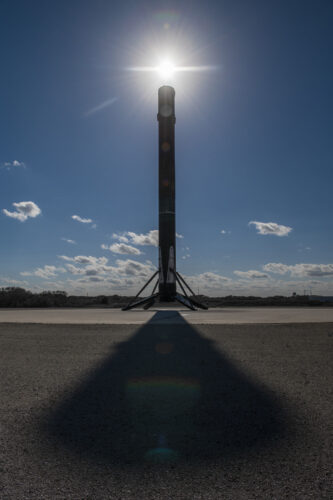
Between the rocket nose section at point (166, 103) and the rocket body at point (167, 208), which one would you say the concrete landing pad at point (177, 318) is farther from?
the rocket nose section at point (166, 103)

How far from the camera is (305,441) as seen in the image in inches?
162

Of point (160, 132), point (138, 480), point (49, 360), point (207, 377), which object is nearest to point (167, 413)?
point (138, 480)

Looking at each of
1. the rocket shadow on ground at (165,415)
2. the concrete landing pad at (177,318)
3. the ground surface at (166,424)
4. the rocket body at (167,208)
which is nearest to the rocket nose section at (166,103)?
the rocket body at (167,208)

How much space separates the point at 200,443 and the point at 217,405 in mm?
1443

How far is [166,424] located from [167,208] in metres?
24.9

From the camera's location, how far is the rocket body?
28.5 meters

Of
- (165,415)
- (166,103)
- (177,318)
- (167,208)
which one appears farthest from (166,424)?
(166,103)

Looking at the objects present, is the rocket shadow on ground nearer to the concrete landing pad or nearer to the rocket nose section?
the concrete landing pad

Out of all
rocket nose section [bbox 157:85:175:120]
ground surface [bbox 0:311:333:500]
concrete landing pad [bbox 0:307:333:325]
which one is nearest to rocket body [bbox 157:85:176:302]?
rocket nose section [bbox 157:85:175:120]

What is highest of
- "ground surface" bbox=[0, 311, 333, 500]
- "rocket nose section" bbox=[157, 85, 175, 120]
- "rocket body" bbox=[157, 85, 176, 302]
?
"rocket nose section" bbox=[157, 85, 175, 120]

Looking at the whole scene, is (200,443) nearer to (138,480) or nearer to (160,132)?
(138,480)

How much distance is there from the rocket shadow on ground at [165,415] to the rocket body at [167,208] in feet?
65.6

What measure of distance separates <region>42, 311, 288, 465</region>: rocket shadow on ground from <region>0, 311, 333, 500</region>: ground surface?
0.06ft

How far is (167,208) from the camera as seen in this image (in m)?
28.8
